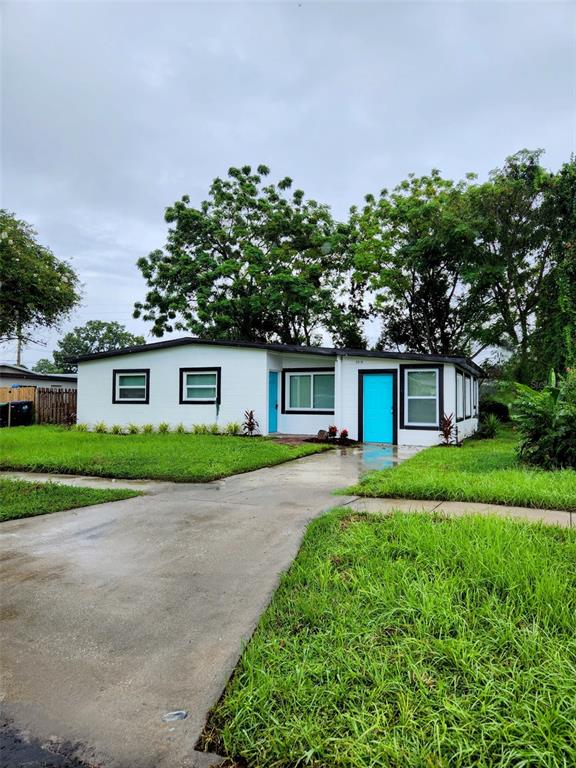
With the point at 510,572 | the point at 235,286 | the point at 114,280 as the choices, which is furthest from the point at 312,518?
the point at 114,280

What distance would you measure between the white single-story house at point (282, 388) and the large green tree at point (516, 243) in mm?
5372

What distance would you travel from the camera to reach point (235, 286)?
24234 millimetres

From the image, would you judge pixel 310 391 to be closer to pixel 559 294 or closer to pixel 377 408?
pixel 377 408

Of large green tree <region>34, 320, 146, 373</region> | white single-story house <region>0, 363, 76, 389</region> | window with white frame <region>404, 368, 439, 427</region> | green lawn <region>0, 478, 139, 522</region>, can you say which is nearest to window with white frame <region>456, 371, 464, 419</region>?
window with white frame <region>404, 368, 439, 427</region>

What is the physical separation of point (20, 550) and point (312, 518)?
2.89m

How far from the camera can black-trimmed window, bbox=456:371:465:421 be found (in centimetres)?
1404

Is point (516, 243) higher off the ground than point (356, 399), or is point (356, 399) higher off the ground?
point (516, 243)

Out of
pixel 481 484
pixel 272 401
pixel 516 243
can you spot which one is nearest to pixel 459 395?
pixel 272 401

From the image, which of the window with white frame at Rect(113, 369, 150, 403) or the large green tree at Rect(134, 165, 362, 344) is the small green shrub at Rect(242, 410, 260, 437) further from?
the large green tree at Rect(134, 165, 362, 344)

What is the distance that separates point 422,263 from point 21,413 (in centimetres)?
1910

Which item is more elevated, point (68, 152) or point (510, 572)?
point (68, 152)

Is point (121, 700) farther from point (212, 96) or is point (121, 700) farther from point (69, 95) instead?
point (212, 96)

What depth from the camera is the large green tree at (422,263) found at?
69.9 ft

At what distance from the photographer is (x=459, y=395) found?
1452 cm
